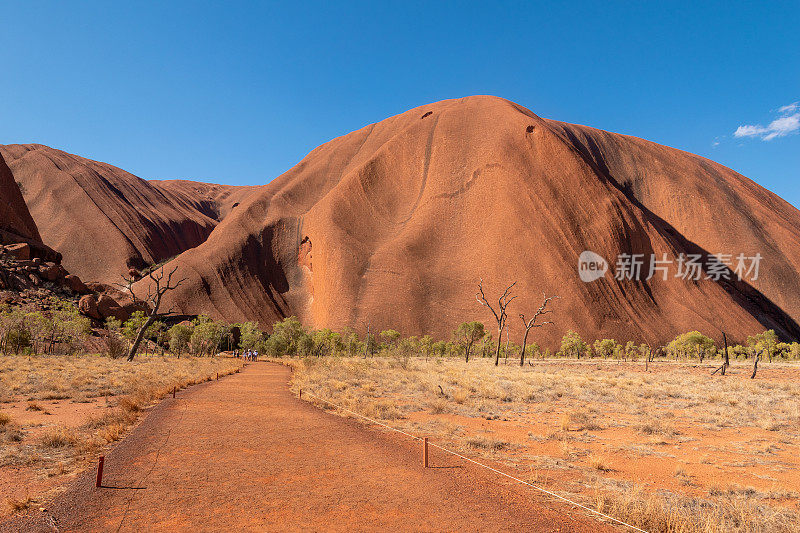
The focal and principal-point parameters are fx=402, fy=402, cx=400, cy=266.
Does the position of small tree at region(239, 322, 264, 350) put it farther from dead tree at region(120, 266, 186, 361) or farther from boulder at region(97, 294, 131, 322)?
boulder at region(97, 294, 131, 322)

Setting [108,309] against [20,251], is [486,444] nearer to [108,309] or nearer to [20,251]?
[108,309]

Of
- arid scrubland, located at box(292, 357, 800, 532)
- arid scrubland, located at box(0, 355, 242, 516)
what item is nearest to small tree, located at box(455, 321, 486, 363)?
arid scrubland, located at box(292, 357, 800, 532)

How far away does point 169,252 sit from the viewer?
439 feet

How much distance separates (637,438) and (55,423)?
52.6ft

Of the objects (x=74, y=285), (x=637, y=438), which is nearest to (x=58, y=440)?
(x=637, y=438)

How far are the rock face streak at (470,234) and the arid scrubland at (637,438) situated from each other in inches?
2061

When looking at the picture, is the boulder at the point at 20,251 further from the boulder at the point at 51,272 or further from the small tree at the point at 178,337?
the small tree at the point at 178,337

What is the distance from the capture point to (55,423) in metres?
11.1

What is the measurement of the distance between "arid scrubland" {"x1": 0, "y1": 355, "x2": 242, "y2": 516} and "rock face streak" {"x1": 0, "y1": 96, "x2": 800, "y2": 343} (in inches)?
2240

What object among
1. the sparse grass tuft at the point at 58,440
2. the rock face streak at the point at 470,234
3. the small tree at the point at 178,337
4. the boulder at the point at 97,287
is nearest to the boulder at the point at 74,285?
the boulder at the point at 97,287

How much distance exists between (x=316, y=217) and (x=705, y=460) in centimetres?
9414

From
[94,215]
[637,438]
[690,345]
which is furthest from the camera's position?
[94,215]

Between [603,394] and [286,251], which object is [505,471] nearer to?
[603,394]

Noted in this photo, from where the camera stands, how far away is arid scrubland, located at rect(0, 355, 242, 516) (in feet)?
22.4
